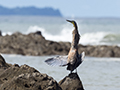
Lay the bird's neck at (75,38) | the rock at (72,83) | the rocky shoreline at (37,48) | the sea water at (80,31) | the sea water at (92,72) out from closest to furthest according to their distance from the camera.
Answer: the rock at (72,83) → the bird's neck at (75,38) → the sea water at (92,72) → the rocky shoreline at (37,48) → the sea water at (80,31)

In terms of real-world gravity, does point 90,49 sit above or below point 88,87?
below

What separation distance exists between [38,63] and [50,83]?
9.37 metres

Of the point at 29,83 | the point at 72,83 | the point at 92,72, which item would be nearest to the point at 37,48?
the point at 92,72

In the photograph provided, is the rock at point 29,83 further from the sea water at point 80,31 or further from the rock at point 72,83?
the sea water at point 80,31

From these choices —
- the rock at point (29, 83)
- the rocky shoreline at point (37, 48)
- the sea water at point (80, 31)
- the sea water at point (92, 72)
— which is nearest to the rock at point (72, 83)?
the rock at point (29, 83)

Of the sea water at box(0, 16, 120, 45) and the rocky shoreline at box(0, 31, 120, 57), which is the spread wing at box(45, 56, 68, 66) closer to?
the rocky shoreline at box(0, 31, 120, 57)

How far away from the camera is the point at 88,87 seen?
Answer: 31.6 ft

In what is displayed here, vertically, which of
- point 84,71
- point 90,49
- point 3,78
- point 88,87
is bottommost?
point 90,49

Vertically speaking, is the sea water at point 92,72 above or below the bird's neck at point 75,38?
below

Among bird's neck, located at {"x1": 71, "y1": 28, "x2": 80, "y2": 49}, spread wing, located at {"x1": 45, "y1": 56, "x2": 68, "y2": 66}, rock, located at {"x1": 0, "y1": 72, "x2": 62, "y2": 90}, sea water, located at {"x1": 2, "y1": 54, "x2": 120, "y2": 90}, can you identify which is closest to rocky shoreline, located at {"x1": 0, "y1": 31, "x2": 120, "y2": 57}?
sea water, located at {"x1": 2, "y1": 54, "x2": 120, "y2": 90}

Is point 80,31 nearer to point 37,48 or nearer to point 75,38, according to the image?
point 37,48

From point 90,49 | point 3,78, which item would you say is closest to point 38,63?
point 90,49

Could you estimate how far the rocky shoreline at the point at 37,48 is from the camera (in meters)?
18.5

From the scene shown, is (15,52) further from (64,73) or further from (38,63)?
(64,73)
